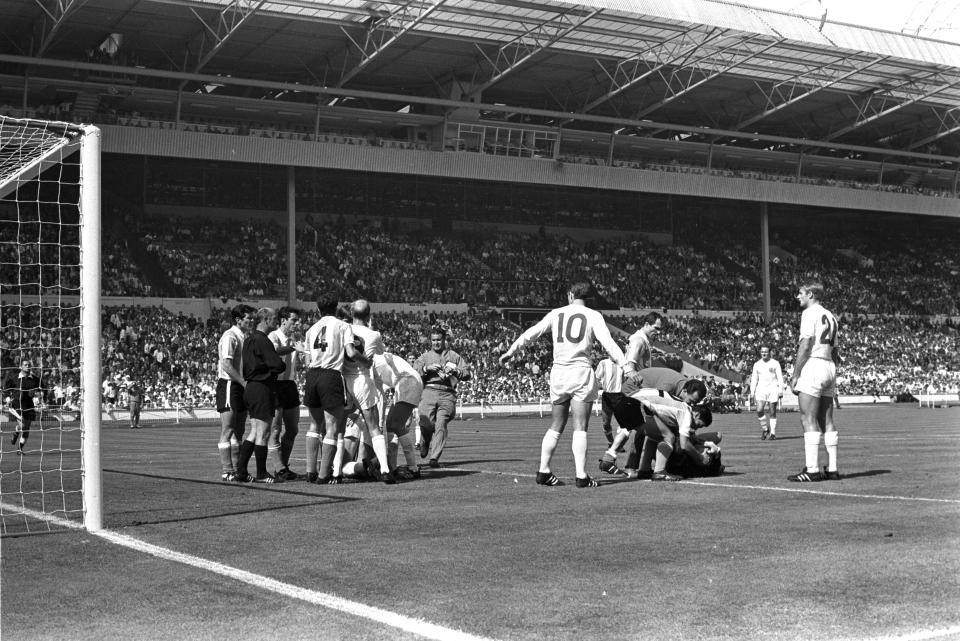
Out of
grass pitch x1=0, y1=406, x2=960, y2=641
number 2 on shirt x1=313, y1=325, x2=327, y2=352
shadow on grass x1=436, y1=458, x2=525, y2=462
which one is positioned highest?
number 2 on shirt x1=313, y1=325, x2=327, y2=352

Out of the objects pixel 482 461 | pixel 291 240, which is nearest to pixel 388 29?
pixel 291 240

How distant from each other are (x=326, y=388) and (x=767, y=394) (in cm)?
1442

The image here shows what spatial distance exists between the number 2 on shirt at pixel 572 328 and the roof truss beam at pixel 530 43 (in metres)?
36.5

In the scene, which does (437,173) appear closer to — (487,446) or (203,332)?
(203,332)

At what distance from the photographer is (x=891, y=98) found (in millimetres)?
60375

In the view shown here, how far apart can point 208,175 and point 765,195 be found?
31.4m

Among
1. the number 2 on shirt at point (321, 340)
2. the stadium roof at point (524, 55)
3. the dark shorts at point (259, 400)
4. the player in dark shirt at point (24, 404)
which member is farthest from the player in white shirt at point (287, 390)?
the stadium roof at point (524, 55)

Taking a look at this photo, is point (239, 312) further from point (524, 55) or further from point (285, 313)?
point (524, 55)

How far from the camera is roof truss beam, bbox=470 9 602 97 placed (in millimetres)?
46938

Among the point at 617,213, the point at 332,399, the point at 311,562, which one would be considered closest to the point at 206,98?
the point at 617,213

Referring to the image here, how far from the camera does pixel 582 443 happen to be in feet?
36.3

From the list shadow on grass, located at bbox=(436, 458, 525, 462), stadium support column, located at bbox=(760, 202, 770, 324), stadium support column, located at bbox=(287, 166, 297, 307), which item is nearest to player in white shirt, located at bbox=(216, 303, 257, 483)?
shadow on grass, located at bbox=(436, 458, 525, 462)

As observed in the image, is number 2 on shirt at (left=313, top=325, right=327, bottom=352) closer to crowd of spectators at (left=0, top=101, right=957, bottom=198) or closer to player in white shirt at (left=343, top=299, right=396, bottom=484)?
player in white shirt at (left=343, top=299, right=396, bottom=484)

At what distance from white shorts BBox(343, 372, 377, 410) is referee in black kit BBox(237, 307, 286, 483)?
81 cm
